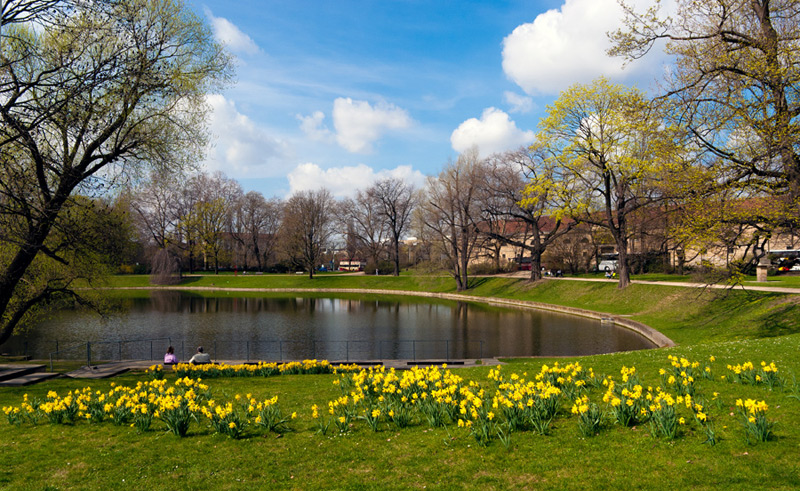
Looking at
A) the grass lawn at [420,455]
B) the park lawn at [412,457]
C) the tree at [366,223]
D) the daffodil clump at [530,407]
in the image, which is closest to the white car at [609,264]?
the tree at [366,223]

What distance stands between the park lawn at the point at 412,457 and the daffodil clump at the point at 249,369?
20.7 feet

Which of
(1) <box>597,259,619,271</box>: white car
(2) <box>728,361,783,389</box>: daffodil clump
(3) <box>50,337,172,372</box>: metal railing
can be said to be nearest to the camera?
(2) <box>728,361,783,389</box>: daffodil clump

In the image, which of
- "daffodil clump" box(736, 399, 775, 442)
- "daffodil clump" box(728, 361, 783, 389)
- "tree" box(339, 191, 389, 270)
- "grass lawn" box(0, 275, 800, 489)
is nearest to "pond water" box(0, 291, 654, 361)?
"grass lawn" box(0, 275, 800, 489)

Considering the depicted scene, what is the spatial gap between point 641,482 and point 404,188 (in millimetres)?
77342

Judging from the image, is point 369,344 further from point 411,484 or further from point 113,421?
point 411,484

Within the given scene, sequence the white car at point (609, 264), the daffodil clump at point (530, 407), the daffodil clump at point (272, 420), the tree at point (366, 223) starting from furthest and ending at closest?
1. the tree at point (366, 223)
2. the white car at point (609, 264)
3. the daffodil clump at point (272, 420)
4. the daffodil clump at point (530, 407)

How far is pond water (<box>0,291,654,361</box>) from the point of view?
80.8ft

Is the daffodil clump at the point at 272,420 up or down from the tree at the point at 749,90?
down

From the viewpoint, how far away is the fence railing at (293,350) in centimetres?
2355

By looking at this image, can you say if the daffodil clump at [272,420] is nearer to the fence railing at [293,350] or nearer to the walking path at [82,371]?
the walking path at [82,371]

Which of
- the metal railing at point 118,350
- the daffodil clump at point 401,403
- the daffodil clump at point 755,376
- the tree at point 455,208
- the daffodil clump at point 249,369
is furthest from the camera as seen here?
the tree at point 455,208

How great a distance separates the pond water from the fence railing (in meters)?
0.05

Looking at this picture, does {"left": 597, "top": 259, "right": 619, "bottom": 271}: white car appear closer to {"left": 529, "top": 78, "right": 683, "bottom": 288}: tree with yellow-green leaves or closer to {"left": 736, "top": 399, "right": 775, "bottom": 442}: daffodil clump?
{"left": 529, "top": 78, "right": 683, "bottom": 288}: tree with yellow-green leaves

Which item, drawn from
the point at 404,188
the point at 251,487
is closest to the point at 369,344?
the point at 251,487
